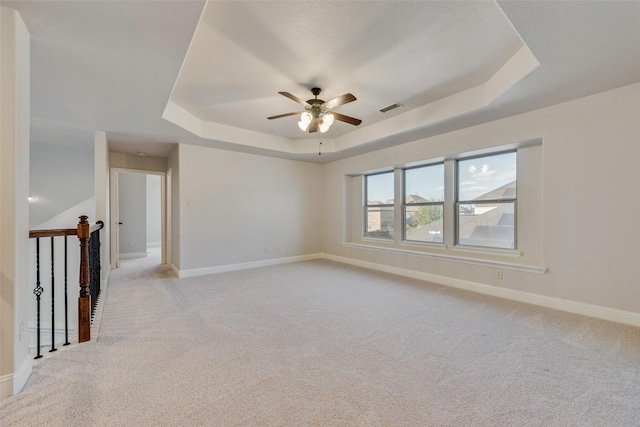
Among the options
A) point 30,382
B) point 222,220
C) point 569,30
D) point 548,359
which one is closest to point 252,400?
point 30,382

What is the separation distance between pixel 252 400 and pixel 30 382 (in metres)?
1.53

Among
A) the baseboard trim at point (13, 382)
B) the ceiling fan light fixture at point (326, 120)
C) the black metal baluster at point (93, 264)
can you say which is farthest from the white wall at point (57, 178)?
the ceiling fan light fixture at point (326, 120)

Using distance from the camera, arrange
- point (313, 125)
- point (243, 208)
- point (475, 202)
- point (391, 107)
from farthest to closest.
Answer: point (243, 208), point (475, 202), point (391, 107), point (313, 125)

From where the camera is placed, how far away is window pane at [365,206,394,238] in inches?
230

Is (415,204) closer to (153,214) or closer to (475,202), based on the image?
(475,202)

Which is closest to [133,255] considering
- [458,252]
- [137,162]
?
[137,162]

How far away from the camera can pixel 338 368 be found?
2041 millimetres

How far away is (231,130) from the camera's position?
488 centimetres

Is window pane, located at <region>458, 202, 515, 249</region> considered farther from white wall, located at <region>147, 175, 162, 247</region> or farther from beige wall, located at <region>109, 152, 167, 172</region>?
white wall, located at <region>147, 175, 162, 247</region>

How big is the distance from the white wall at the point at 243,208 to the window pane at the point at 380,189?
1294mm

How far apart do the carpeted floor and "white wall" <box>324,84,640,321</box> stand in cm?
45

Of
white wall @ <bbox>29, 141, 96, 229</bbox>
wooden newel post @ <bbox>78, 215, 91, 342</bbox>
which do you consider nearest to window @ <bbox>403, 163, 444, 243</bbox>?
wooden newel post @ <bbox>78, 215, 91, 342</bbox>

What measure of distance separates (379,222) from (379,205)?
370 millimetres

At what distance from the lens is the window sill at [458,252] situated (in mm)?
3640
